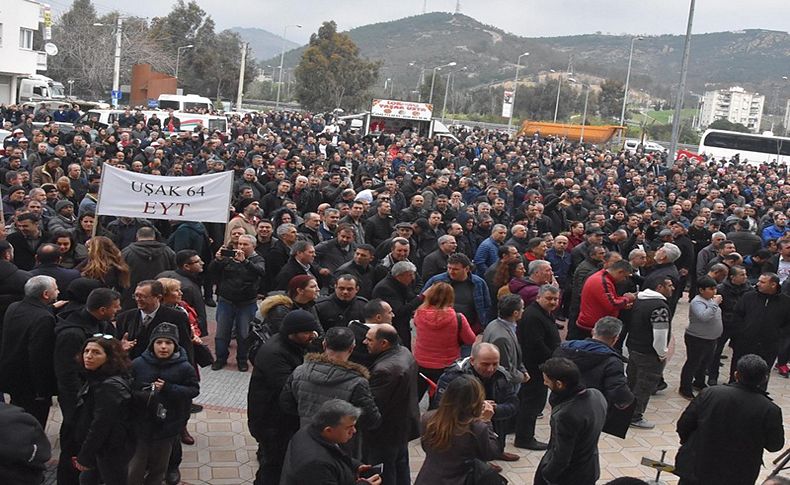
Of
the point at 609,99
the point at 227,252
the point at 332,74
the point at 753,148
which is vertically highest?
the point at 609,99

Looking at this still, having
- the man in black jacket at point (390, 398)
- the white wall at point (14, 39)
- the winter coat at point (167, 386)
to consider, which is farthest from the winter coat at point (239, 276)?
the white wall at point (14, 39)

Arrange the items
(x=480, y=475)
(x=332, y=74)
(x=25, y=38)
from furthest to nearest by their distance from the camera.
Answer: (x=332, y=74), (x=25, y=38), (x=480, y=475)

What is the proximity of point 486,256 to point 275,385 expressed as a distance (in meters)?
5.20

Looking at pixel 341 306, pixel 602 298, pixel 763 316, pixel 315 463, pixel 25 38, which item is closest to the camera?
pixel 315 463

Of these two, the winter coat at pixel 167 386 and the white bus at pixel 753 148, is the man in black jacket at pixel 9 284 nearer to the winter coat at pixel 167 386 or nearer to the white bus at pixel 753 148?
the winter coat at pixel 167 386

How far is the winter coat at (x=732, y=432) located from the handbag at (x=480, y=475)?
6.78 ft

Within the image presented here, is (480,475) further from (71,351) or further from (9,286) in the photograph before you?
(9,286)

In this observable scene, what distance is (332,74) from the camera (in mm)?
69125

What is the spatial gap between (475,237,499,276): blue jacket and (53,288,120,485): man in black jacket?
5.32m

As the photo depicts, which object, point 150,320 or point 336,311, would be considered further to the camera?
point 336,311

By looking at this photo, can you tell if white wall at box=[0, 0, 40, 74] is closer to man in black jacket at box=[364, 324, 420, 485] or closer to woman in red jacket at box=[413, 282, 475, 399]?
woman in red jacket at box=[413, 282, 475, 399]

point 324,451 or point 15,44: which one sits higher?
point 15,44

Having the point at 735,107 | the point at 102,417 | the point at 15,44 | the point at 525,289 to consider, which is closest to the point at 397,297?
the point at 525,289

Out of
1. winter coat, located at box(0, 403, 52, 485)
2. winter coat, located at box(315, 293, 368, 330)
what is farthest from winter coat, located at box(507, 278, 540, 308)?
winter coat, located at box(0, 403, 52, 485)
